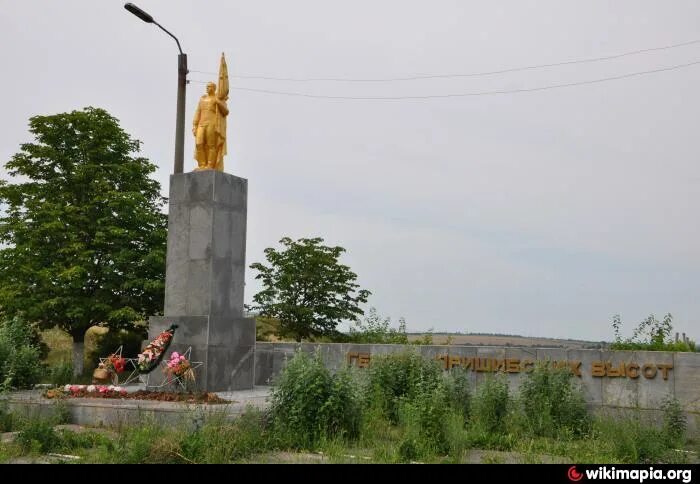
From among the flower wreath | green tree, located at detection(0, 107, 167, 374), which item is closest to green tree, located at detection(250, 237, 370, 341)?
green tree, located at detection(0, 107, 167, 374)

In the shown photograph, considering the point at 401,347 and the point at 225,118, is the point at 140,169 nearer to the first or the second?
the point at 225,118

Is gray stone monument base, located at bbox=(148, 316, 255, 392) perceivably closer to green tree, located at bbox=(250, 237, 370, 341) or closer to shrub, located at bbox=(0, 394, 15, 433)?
shrub, located at bbox=(0, 394, 15, 433)

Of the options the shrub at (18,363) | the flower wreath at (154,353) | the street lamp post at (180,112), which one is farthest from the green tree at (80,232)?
the flower wreath at (154,353)

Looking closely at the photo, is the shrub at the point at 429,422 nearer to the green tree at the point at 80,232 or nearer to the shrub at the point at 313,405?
the shrub at the point at 313,405

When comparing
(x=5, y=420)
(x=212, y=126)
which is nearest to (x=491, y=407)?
(x=5, y=420)

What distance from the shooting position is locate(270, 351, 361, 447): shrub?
385 inches

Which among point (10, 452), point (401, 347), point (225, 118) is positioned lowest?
point (10, 452)

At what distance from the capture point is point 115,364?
14086mm

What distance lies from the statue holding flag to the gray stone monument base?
10.9ft

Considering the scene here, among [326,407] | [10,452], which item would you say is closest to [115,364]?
[10,452]

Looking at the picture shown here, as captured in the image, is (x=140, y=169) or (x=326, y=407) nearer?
(x=326, y=407)
